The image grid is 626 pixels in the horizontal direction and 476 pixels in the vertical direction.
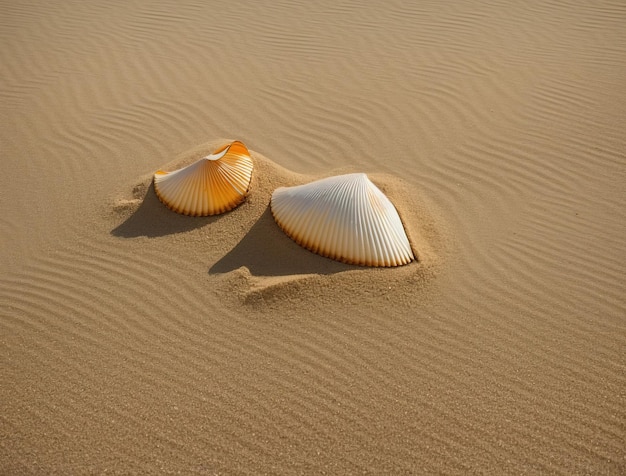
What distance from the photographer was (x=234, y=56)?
671 centimetres

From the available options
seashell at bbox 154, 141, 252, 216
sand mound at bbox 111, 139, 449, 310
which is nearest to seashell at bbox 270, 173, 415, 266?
sand mound at bbox 111, 139, 449, 310

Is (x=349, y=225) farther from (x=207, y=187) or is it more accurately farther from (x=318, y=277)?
(x=207, y=187)

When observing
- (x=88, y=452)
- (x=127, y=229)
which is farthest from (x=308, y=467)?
(x=127, y=229)

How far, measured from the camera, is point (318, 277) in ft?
10.8

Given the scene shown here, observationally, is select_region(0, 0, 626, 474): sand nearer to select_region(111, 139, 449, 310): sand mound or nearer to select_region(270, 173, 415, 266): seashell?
select_region(111, 139, 449, 310): sand mound

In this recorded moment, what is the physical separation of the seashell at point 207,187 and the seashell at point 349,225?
52cm

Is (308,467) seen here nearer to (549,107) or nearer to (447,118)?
(447,118)

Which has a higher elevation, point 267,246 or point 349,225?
point 349,225

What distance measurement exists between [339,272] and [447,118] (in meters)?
2.88

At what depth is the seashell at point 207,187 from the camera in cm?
379

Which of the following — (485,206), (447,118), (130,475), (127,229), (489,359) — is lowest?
(130,475)

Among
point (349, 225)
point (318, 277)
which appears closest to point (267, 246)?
point (318, 277)

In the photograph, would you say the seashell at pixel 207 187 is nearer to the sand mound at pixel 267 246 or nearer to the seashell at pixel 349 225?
the sand mound at pixel 267 246

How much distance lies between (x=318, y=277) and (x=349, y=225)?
0.43 metres
